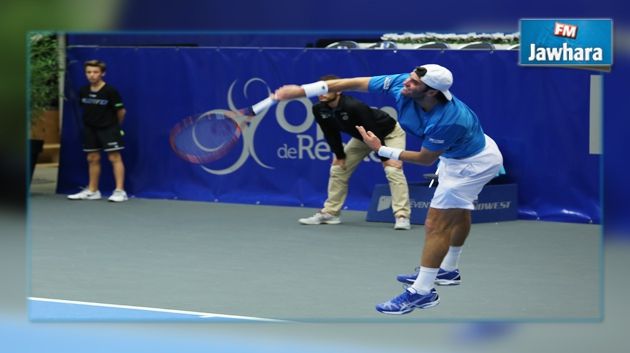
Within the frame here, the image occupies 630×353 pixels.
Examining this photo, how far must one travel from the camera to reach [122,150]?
12.0 metres

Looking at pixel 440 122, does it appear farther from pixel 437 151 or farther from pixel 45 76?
pixel 45 76

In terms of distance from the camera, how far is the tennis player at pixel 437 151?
24.9 ft

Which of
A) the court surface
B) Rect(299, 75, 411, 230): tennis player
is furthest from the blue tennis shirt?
Rect(299, 75, 411, 230): tennis player

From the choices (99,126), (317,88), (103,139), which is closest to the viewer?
(317,88)

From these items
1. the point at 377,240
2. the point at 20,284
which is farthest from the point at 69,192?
the point at 20,284

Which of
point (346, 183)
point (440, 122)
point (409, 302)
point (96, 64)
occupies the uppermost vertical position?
point (96, 64)

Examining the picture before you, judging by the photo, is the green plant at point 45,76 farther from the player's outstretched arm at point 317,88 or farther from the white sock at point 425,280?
the white sock at point 425,280

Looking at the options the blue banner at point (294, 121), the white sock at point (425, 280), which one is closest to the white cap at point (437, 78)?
the white sock at point (425, 280)

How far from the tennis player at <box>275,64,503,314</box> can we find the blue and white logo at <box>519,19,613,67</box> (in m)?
0.54

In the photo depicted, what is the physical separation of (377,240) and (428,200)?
47 cm

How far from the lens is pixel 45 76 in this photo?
12.4m

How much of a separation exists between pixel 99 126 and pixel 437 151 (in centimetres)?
575

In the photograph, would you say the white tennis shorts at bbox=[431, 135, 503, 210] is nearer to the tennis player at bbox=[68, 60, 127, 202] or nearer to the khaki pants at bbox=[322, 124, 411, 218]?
the khaki pants at bbox=[322, 124, 411, 218]

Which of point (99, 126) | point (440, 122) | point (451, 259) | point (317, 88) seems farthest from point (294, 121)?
point (440, 122)
